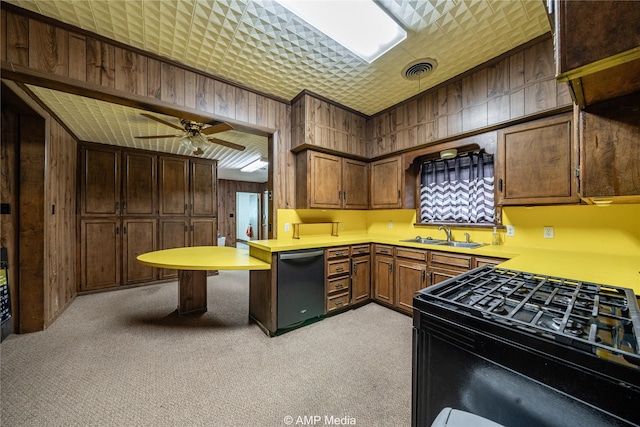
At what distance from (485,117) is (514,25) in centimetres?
76

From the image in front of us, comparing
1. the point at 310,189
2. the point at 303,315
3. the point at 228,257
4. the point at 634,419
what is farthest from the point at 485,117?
the point at 228,257

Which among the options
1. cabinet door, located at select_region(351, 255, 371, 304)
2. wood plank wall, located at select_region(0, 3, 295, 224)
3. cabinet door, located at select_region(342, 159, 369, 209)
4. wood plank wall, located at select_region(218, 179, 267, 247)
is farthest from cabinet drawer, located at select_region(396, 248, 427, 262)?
wood plank wall, located at select_region(218, 179, 267, 247)

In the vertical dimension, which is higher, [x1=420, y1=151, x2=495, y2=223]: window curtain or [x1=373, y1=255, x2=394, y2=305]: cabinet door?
[x1=420, y1=151, x2=495, y2=223]: window curtain

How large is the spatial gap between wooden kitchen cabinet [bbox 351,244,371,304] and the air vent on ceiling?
80.7 inches

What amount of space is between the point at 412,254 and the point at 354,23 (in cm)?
233

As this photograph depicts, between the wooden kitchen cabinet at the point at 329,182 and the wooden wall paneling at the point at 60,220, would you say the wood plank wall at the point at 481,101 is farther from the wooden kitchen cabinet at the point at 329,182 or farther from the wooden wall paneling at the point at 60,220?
the wooden wall paneling at the point at 60,220

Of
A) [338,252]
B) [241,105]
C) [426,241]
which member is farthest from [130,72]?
[426,241]

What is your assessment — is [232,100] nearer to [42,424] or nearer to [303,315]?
[303,315]

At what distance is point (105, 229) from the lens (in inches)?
161

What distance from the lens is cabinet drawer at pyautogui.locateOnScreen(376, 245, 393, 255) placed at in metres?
3.05

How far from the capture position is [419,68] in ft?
8.20

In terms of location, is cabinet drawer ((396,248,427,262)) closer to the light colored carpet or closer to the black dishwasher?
the light colored carpet

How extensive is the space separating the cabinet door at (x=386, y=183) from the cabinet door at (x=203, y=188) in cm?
343

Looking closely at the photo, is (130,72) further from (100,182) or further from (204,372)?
(100,182)
